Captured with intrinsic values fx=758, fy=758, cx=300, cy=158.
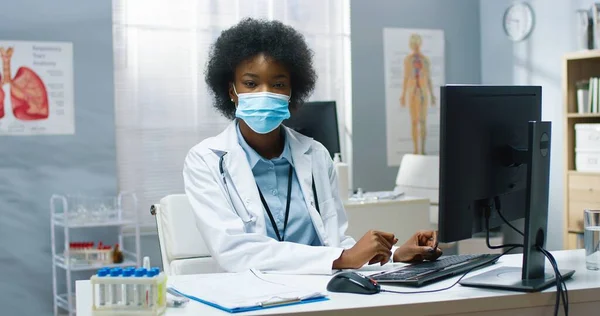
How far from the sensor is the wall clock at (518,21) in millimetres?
5246

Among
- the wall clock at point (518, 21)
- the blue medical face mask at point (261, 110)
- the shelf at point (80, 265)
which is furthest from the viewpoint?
the wall clock at point (518, 21)

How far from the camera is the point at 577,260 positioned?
1.99 metres

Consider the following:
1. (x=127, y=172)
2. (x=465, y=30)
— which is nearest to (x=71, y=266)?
(x=127, y=172)

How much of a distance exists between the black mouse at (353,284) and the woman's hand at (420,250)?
1.40 ft

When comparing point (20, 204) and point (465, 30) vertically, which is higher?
point (465, 30)

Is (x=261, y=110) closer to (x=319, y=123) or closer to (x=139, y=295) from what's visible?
(x=139, y=295)

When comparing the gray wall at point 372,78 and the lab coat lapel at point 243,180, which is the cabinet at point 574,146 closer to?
the gray wall at point 372,78

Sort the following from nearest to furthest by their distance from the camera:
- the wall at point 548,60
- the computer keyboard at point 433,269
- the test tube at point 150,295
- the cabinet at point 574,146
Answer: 1. the test tube at point 150,295
2. the computer keyboard at point 433,269
3. the cabinet at point 574,146
4. the wall at point 548,60

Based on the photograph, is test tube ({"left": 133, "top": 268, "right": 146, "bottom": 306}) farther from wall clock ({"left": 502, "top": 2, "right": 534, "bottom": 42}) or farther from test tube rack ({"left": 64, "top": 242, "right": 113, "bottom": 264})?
wall clock ({"left": 502, "top": 2, "right": 534, "bottom": 42})

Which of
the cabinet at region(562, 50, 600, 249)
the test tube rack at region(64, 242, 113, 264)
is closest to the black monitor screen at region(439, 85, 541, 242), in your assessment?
the cabinet at region(562, 50, 600, 249)

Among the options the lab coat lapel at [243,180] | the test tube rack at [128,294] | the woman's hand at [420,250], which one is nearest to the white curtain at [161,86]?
the lab coat lapel at [243,180]

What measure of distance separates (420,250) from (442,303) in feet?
1.66

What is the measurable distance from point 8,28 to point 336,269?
322 centimetres

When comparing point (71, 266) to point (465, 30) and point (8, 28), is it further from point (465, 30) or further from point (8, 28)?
point (465, 30)
